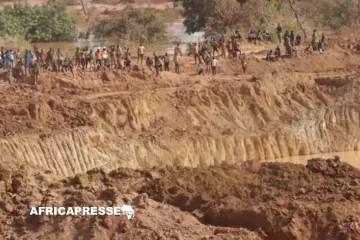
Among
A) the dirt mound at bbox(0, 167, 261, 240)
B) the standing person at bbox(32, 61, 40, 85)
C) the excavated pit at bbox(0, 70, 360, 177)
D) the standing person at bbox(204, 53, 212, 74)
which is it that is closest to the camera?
the dirt mound at bbox(0, 167, 261, 240)

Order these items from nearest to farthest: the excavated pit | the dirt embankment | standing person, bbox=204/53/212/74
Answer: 1. the dirt embankment
2. the excavated pit
3. standing person, bbox=204/53/212/74

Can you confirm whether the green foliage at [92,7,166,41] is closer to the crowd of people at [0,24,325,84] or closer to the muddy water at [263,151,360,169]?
the crowd of people at [0,24,325,84]

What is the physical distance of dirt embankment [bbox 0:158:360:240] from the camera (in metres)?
14.8

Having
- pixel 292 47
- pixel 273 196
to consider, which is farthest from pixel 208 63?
pixel 273 196

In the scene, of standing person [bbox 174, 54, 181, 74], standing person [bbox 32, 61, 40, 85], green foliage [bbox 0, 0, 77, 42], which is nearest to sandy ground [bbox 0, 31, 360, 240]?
standing person [bbox 32, 61, 40, 85]

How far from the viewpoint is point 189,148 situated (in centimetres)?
2547

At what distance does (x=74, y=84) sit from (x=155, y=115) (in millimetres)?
3060

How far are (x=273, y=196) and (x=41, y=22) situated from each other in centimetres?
3123

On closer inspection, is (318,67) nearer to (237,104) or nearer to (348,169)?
(237,104)

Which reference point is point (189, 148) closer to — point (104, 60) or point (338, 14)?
point (104, 60)

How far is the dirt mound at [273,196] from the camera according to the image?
1536cm

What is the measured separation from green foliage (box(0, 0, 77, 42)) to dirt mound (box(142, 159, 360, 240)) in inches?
1061

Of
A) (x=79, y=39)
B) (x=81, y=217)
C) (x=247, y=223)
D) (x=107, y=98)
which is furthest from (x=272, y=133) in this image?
Result: (x=79, y=39)

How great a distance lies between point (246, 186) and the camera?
1812cm
